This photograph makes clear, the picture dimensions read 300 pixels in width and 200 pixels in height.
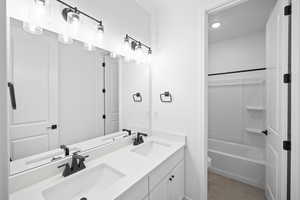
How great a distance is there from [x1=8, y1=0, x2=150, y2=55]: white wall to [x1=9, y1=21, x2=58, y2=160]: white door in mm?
115

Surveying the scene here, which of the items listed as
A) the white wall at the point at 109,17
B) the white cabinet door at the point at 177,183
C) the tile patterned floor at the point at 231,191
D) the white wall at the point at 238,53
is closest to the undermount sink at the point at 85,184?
the white cabinet door at the point at 177,183

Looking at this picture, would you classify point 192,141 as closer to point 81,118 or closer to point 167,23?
point 81,118

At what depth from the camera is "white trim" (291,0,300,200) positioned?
1085mm

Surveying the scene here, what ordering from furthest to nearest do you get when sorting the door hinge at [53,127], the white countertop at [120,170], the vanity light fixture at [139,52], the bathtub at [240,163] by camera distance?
the bathtub at [240,163]
the vanity light fixture at [139,52]
the door hinge at [53,127]
the white countertop at [120,170]

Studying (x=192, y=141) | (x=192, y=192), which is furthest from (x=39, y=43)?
(x=192, y=192)

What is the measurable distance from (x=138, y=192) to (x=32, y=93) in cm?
100

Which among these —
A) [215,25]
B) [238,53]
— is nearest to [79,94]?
[215,25]

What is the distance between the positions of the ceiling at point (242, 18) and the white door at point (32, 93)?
176 centimetres

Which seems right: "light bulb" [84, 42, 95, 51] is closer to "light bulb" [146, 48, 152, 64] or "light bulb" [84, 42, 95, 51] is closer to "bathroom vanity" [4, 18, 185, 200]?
"bathroom vanity" [4, 18, 185, 200]

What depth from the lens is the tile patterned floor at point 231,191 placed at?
6.08ft

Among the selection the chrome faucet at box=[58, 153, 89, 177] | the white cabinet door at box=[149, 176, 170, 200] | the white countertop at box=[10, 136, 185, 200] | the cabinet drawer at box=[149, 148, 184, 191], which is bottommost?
the white cabinet door at box=[149, 176, 170, 200]

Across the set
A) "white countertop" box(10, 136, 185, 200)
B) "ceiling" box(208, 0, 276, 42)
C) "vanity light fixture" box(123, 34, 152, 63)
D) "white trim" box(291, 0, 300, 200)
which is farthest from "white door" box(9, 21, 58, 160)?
"white trim" box(291, 0, 300, 200)

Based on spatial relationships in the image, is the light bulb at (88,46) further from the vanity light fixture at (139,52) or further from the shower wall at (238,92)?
the shower wall at (238,92)

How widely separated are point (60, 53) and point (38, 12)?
276mm
